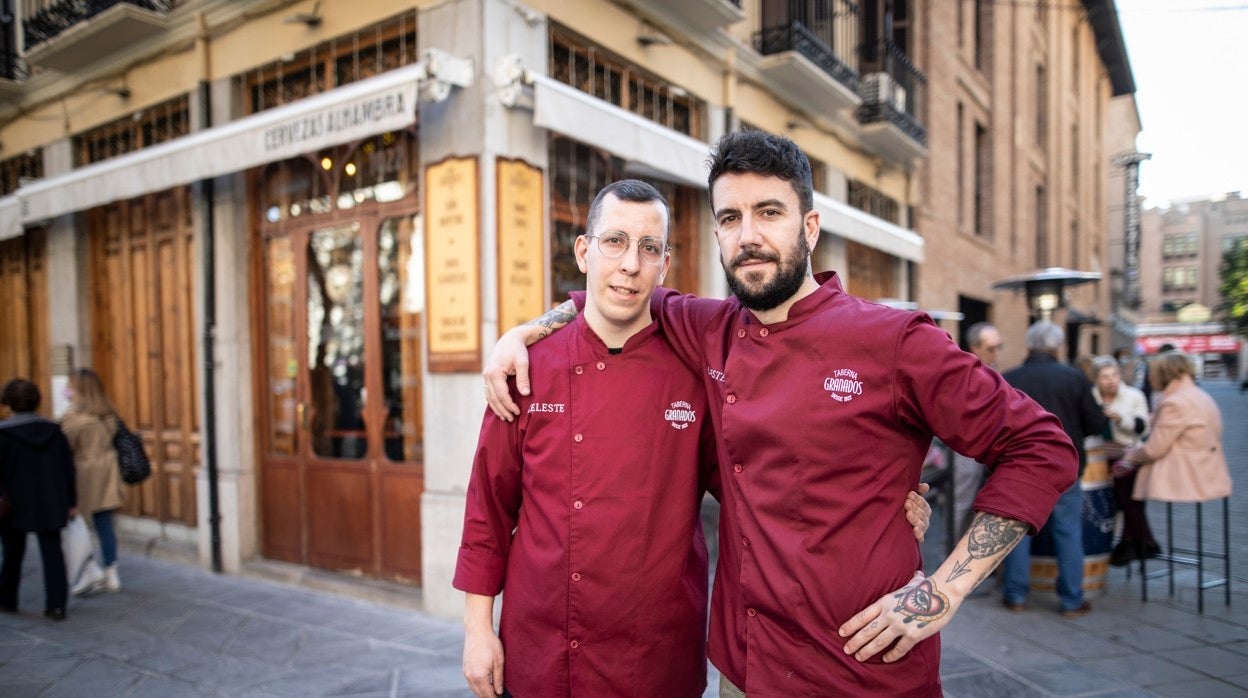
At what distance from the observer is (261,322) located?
7086mm

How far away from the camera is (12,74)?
8.90 meters

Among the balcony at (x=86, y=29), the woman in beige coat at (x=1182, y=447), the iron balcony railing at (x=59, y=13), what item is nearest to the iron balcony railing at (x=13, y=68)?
the iron balcony railing at (x=59, y=13)

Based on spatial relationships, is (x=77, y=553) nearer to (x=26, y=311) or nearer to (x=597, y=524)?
(x=26, y=311)

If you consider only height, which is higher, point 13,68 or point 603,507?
point 13,68

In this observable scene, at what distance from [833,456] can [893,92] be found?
1155 centimetres

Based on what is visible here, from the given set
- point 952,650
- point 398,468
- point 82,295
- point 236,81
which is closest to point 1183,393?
point 952,650

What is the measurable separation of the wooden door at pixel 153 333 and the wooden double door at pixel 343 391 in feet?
3.81

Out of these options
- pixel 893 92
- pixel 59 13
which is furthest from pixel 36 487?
pixel 893 92

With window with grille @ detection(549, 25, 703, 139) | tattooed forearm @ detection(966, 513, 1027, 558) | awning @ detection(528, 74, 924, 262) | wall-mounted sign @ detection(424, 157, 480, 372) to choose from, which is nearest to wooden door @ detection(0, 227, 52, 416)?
wall-mounted sign @ detection(424, 157, 480, 372)

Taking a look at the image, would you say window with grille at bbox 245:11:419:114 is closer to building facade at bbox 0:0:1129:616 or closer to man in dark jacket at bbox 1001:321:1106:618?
building facade at bbox 0:0:1129:616

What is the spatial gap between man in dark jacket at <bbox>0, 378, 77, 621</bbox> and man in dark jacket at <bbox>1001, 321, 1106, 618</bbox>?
23.7ft

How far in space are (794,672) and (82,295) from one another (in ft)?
31.1

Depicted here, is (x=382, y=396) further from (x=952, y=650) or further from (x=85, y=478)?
(x=952, y=650)

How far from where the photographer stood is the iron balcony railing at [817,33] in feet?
28.5
